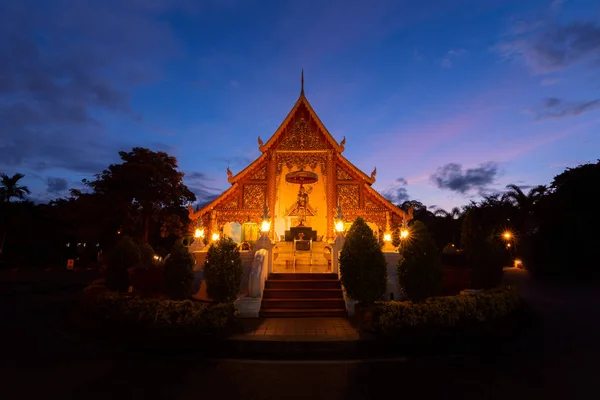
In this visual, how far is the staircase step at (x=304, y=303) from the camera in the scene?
32.0 feet

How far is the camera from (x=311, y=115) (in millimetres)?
18344

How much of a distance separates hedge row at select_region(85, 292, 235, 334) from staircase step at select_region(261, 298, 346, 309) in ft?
9.03

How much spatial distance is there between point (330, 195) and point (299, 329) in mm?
Result: 10298

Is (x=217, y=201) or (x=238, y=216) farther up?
(x=217, y=201)

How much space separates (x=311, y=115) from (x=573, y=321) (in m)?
13.8

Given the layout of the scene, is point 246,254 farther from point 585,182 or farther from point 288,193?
point 585,182

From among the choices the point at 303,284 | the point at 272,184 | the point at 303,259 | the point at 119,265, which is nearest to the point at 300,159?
the point at 272,184

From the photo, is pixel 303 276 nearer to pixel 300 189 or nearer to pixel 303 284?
pixel 303 284

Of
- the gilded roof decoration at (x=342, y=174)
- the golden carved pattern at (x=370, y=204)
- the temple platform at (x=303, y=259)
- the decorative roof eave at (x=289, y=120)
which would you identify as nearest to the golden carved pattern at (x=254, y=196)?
the decorative roof eave at (x=289, y=120)

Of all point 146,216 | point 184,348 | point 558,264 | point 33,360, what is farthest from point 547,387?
point 146,216

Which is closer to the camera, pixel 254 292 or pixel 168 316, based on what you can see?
pixel 168 316

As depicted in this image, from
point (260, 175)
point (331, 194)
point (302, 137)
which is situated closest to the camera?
point (331, 194)

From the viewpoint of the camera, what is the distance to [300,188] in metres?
17.2

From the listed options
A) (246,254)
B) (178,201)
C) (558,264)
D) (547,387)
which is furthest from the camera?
(178,201)
